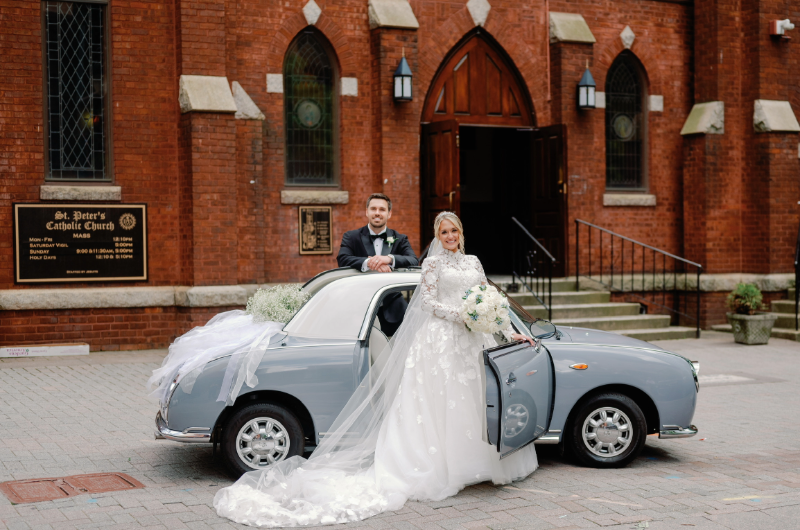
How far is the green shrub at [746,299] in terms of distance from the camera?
1455cm

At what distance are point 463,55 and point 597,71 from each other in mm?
2765

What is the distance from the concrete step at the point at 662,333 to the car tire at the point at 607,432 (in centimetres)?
746

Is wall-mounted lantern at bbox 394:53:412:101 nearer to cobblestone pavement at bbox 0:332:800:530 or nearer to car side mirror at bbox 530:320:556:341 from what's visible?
cobblestone pavement at bbox 0:332:800:530

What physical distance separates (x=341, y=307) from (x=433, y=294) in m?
0.76

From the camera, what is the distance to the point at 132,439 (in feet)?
25.2

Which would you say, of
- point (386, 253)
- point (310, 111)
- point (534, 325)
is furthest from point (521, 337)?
point (310, 111)

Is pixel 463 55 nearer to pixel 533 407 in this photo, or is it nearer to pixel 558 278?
pixel 558 278

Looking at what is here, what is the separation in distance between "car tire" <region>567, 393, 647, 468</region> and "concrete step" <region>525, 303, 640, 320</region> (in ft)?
23.6

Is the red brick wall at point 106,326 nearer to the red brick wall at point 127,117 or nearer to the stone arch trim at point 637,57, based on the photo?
the red brick wall at point 127,117

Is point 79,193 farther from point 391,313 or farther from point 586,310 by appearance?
point 586,310

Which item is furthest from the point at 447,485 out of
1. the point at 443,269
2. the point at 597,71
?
the point at 597,71

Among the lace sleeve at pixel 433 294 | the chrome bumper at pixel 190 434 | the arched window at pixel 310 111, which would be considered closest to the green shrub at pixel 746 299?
the arched window at pixel 310 111

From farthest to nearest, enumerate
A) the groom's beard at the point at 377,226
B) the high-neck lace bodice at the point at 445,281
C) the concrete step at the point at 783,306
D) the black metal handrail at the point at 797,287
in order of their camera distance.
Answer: the concrete step at the point at 783,306, the black metal handrail at the point at 797,287, the groom's beard at the point at 377,226, the high-neck lace bodice at the point at 445,281

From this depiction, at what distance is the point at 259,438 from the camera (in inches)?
249
